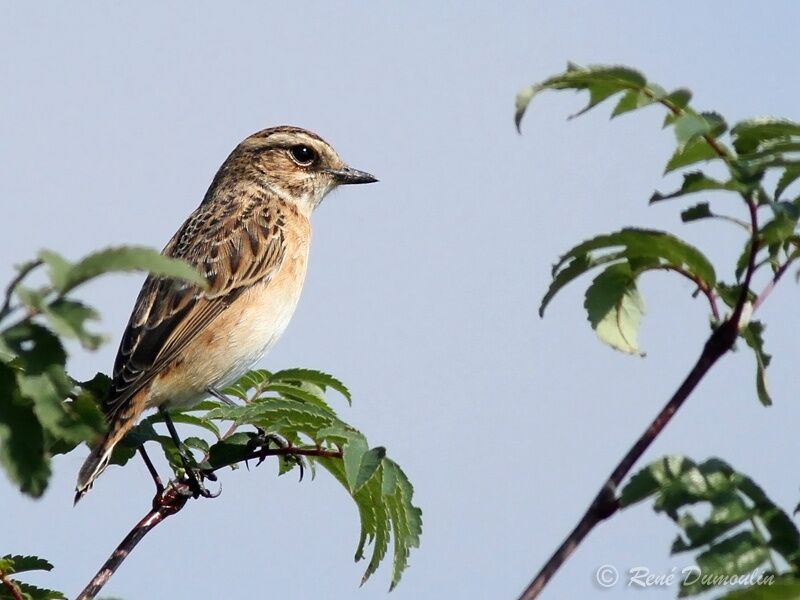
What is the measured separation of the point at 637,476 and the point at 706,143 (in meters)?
0.77

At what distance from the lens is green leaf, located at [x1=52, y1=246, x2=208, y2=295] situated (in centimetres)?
209

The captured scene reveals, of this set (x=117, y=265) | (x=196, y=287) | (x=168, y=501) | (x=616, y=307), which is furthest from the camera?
(x=196, y=287)

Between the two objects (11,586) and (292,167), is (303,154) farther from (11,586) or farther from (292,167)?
(11,586)

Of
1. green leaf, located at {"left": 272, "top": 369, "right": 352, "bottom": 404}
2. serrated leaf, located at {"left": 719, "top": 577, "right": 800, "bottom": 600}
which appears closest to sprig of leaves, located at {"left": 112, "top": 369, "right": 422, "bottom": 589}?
green leaf, located at {"left": 272, "top": 369, "right": 352, "bottom": 404}

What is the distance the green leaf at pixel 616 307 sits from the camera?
314cm

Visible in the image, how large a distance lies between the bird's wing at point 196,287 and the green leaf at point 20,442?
407 centimetres

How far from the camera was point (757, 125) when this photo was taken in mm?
2633

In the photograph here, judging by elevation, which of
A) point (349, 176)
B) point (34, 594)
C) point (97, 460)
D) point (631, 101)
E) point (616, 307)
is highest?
point (349, 176)

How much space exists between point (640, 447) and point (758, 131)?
0.78m

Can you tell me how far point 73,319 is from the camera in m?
2.13

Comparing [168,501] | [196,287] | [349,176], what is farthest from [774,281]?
[349,176]

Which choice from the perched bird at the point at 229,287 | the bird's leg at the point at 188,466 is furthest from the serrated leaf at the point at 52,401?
the perched bird at the point at 229,287

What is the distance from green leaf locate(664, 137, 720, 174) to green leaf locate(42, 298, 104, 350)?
130 centimetres

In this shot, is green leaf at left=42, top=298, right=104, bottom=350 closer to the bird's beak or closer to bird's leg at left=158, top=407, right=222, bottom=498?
bird's leg at left=158, top=407, right=222, bottom=498
